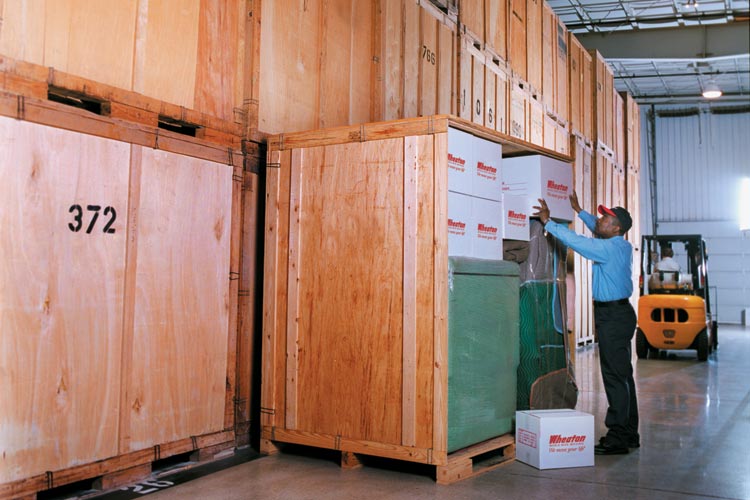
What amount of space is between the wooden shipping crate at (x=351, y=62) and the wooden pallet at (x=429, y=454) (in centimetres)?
231

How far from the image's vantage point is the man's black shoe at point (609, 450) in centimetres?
509

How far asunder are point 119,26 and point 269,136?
4.28ft

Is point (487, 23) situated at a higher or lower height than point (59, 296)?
higher

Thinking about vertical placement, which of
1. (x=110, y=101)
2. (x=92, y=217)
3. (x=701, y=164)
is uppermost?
→ (x=701, y=164)

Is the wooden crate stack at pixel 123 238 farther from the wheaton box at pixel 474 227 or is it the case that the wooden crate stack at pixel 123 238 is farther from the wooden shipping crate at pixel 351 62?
the wheaton box at pixel 474 227

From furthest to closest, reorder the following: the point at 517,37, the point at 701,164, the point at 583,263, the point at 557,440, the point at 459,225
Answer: the point at 701,164 → the point at 583,263 → the point at 517,37 → the point at 557,440 → the point at 459,225

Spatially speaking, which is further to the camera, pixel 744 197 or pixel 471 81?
pixel 744 197

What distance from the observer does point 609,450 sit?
5102mm

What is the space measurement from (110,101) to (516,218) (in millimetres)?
2975

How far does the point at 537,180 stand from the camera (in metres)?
5.61

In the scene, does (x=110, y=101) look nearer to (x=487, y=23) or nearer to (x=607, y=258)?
(x=607, y=258)

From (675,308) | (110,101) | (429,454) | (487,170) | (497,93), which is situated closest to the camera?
(110,101)

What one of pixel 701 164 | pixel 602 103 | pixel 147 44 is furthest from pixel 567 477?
pixel 701 164

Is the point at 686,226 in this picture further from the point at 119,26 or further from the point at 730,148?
the point at 119,26
